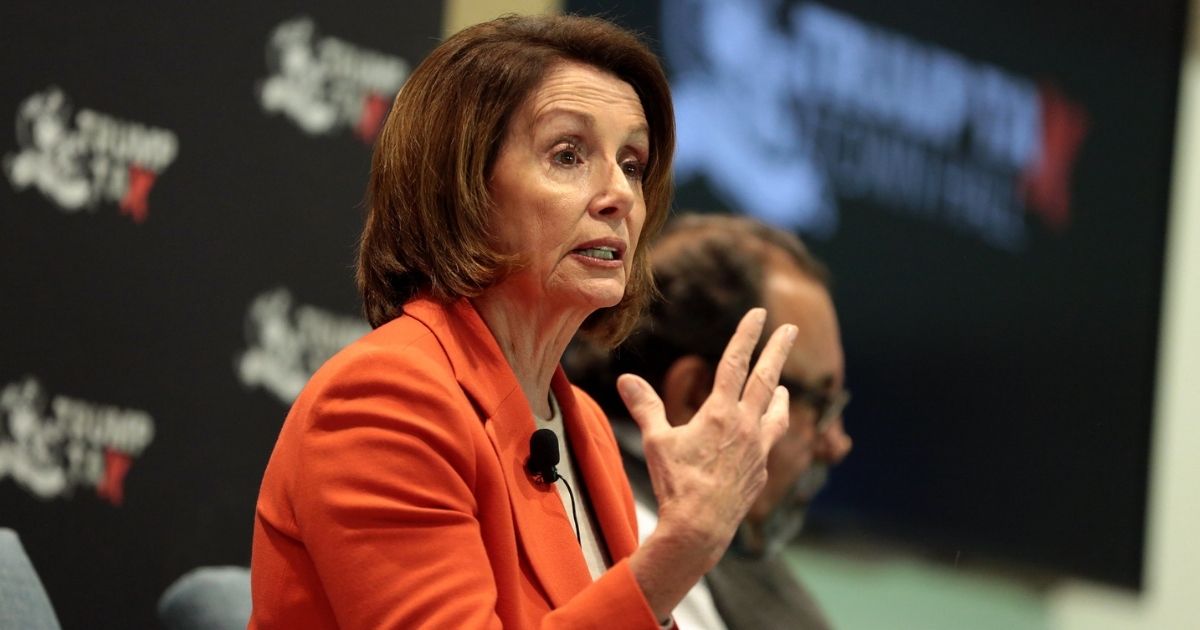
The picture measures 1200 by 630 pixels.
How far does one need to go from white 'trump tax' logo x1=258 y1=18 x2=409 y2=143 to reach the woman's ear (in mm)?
956

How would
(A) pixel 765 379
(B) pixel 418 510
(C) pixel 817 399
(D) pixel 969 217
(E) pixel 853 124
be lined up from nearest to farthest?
(B) pixel 418 510
(A) pixel 765 379
(C) pixel 817 399
(E) pixel 853 124
(D) pixel 969 217

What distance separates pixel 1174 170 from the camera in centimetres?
572

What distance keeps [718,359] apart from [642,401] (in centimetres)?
154

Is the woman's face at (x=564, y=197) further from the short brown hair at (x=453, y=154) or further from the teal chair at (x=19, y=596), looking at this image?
the teal chair at (x=19, y=596)

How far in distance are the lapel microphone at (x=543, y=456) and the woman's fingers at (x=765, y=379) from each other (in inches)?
10.6

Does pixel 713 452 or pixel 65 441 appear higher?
pixel 713 452

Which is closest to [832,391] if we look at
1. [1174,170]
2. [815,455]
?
[815,455]

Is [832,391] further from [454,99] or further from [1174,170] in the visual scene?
[1174,170]

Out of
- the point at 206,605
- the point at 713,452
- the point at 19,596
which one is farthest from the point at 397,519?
the point at 206,605

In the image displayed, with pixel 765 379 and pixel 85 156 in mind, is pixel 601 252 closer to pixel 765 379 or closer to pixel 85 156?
pixel 765 379

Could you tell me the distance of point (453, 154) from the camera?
183 centimetres

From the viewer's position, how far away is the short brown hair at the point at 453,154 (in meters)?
1.82

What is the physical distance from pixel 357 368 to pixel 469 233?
272 millimetres

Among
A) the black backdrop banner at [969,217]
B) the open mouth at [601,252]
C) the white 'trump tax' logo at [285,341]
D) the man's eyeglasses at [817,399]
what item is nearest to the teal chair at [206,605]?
the white 'trump tax' logo at [285,341]
